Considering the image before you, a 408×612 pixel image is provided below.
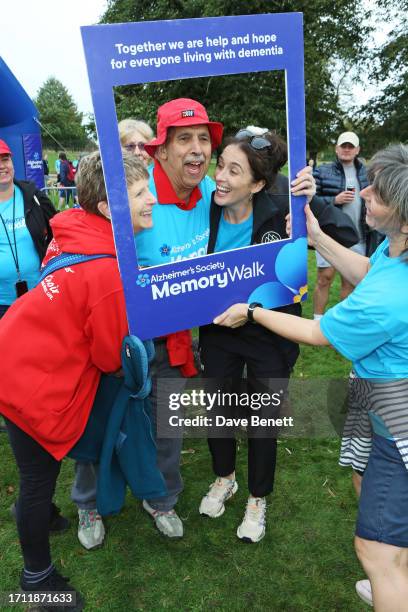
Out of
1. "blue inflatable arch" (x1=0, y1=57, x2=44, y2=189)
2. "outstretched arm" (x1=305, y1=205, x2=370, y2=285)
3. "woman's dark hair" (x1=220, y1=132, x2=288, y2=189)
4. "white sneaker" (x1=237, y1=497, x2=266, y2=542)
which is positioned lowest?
"white sneaker" (x1=237, y1=497, x2=266, y2=542)

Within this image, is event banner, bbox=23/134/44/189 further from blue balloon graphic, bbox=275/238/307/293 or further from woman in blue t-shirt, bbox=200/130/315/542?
blue balloon graphic, bbox=275/238/307/293

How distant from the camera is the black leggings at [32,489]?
201cm

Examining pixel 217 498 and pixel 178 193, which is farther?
pixel 217 498

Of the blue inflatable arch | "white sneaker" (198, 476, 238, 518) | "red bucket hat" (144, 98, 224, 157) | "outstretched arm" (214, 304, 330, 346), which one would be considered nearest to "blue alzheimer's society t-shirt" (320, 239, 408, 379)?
"outstretched arm" (214, 304, 330, 346)

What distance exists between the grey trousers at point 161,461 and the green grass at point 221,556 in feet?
0.78

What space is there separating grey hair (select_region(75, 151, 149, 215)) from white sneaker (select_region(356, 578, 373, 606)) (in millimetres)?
2093

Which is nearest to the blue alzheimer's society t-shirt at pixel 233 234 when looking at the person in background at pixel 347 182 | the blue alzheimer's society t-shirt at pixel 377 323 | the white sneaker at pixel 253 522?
the blue alzheimer's society t-shirt at pixel 377 323

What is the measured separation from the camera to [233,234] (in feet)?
7.55

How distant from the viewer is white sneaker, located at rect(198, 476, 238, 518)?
2.85 m

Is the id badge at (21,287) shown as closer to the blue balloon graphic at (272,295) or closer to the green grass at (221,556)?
the green grass at (221,556)

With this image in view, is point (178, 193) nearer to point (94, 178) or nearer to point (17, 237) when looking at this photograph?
point (94, 178)

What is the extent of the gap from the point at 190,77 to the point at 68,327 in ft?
3.35

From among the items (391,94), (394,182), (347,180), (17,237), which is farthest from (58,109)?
(394,182)

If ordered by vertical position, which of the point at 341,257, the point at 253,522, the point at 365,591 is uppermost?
the point at 341,257
